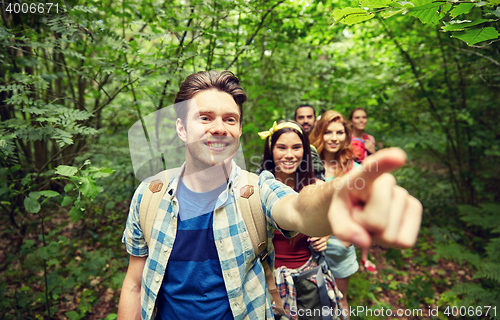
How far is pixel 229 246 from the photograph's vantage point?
123cm

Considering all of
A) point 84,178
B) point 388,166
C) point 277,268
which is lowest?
point 277,268

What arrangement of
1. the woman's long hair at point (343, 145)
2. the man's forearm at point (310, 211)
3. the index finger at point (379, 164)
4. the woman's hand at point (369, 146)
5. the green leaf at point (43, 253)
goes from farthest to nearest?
1. the woman's hand at point (369, 146)
2. the woman's long hair at point (343, 145)
3. the green leaf at point (43, 253)
4. the man's forearm at point (310, 211)
5. the index finger at point (379, 164)

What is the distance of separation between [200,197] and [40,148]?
3.24 metres

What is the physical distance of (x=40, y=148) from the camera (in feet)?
10.7

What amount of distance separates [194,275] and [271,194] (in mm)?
591

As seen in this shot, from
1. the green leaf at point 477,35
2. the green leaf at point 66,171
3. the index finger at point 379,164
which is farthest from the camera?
the green leaf at point 66,171

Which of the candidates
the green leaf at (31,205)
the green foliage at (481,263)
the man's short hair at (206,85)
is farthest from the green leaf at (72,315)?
the green foliage at (481,263)

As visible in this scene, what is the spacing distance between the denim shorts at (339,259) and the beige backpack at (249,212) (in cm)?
131

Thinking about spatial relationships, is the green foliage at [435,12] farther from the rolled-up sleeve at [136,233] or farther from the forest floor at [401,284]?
the forest floor at [401,284]

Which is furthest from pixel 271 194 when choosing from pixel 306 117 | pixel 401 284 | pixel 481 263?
pixel 481 263

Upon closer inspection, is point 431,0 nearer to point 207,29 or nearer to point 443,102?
point 207,29

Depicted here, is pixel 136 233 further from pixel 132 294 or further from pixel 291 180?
pixel 291 180

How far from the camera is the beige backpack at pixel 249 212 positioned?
4.08ft

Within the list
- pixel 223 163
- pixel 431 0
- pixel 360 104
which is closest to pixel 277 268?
pixel 223 163
